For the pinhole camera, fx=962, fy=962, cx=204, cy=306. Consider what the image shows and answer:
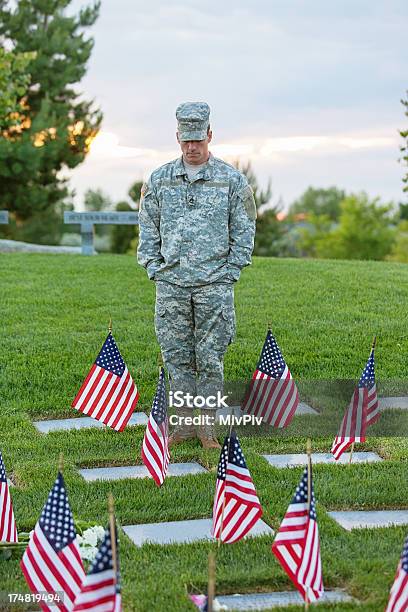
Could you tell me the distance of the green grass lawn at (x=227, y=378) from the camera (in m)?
4.28

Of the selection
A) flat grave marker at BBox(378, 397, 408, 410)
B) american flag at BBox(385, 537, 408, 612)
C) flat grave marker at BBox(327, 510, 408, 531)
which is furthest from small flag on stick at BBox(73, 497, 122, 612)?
flat grave marker at BBox(378, 397, 408, 410)

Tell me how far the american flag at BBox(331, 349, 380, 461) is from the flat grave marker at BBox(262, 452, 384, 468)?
0.17 m

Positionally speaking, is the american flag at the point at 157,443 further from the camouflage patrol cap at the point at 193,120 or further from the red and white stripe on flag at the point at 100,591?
the red and white stripe on flag at the point at 100,591

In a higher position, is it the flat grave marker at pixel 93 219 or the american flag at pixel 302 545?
the flat grave marker at pixel 93 219

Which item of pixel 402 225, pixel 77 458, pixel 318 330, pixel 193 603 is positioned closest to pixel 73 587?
pixel 193 603

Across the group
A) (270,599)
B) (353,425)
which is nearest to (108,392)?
(353,425)

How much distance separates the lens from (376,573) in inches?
165

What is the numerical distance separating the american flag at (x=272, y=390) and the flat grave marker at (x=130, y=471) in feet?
2.48

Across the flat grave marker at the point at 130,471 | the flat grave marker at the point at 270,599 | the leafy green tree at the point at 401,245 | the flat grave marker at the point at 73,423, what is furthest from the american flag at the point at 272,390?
the leafy green tree at the point at 401,245

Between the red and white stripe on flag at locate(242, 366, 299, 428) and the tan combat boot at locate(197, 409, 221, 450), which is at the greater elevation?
the red and white stripe on flag at locate(242, 366, 299, 428)

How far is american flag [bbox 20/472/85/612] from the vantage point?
3.69 m

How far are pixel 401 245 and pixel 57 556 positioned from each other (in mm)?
55287

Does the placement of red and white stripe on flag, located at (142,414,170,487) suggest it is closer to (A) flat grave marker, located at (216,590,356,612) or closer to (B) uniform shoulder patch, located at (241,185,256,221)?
(A) flat grave marker, located at (216,590,356,612)

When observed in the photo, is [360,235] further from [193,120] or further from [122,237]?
[193,120]
